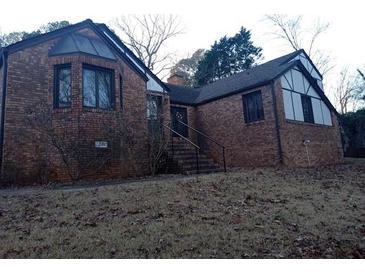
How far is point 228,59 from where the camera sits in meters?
29.4

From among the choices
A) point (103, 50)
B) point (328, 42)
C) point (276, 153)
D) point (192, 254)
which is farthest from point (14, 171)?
point (328, 42)

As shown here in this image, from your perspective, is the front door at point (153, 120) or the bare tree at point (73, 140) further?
the front door at point (153, 120)

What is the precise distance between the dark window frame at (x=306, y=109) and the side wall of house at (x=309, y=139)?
0.40m

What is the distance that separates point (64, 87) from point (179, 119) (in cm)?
787

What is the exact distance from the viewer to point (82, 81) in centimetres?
993

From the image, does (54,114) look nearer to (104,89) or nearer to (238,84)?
(104,89)

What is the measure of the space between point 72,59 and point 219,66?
2168 centimetres

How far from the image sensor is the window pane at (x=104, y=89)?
34.4 ft

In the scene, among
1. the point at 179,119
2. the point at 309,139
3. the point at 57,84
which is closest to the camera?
the point at 57,84

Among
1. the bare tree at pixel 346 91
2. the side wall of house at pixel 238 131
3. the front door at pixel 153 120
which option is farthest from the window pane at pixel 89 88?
the bare tree at pixel 346 91

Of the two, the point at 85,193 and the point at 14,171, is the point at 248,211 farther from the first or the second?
the point at 14,171

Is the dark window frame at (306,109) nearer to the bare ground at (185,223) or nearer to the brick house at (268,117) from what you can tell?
the brick house at (268,117)

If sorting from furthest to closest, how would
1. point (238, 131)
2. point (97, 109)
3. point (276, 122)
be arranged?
point (238, 131) → point (276, 122) → point (97, 109)

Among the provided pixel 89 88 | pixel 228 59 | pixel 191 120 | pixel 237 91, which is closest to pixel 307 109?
pixel 237 91
